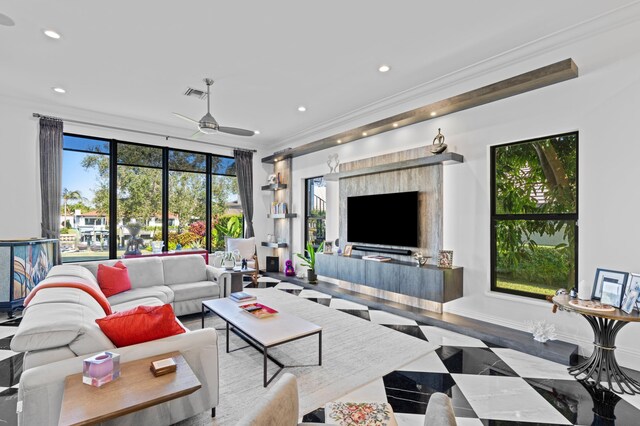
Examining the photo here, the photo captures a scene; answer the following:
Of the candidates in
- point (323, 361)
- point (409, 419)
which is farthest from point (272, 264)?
point (409, 419)

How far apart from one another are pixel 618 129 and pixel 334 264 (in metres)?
3.98

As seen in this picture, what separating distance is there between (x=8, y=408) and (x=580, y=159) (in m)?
5.21

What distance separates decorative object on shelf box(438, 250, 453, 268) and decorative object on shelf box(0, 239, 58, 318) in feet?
18.2

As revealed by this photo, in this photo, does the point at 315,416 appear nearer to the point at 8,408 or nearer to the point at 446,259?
the point at 8,408

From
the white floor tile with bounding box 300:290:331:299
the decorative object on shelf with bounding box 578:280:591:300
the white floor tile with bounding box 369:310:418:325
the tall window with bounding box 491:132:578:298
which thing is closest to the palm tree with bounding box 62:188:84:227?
the white floor tile with bounding box 300:290:331:299

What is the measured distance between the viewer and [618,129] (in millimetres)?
2900

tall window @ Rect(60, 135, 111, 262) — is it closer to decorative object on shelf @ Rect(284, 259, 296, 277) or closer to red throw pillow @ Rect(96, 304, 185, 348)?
decorative object on shelf @ Rect(284, 259, 296, 277)

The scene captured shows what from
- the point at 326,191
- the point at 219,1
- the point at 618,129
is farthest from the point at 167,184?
the point at 618,129

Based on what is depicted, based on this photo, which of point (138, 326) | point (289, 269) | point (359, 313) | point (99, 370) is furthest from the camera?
point (289, 269)

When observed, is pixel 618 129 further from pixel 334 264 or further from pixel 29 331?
pixel 29 331

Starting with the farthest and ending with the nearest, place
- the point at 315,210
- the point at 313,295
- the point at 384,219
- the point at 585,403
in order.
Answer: the point at 315,210 < the point at 313,295 < the point at 384,219 < the point at 585,403

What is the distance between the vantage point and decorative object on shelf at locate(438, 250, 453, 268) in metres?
4.03

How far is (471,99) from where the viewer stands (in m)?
3.78

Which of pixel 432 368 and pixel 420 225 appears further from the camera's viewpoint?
pixel 420 225
